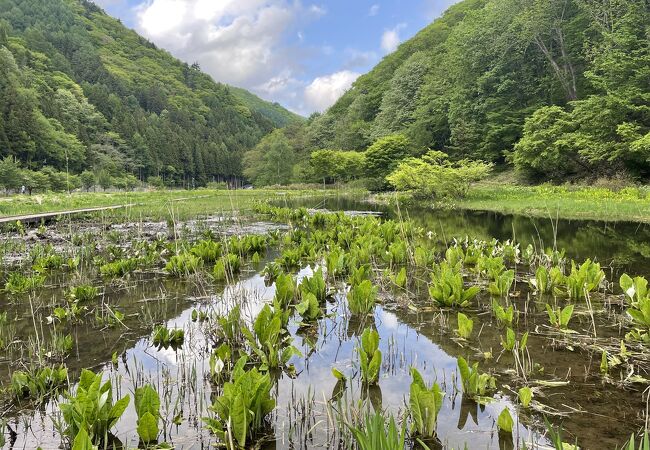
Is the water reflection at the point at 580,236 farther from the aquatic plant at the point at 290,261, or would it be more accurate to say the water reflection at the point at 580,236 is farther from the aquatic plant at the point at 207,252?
the aquatic plant at the point at 207,252

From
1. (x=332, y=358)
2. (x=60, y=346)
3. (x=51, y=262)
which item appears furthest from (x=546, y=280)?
(x=51, y=262)

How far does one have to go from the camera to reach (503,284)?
665 centimetres

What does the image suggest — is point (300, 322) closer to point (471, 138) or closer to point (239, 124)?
point (471, 138)

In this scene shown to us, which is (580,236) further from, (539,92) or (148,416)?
(539,92)

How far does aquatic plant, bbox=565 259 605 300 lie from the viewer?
6.35m

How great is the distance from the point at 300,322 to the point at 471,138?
45.7 m

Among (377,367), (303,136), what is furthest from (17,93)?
(377,367)

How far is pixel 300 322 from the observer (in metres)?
5.64

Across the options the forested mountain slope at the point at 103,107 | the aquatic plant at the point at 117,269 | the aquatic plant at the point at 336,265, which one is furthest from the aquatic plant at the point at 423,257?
the forested mountain slope at the point at 103,107

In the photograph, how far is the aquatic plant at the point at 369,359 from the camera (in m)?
3.84

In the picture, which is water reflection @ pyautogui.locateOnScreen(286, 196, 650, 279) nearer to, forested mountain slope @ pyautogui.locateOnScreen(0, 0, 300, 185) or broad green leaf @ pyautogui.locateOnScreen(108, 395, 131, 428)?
broad green leaf @ pyautogui.locateOnScreen(108, 395, 131, 428)

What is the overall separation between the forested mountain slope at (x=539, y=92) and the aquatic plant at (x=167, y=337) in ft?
88.5

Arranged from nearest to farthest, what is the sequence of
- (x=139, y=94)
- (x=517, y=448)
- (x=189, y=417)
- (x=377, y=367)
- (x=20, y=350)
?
(x=517, y=448)
(x=189, y=417)
(x=377, y=367)
(x=20, y=350)
(x=139, y=94)

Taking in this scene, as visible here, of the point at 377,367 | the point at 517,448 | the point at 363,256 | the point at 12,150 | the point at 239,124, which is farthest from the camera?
the point at 239,124
